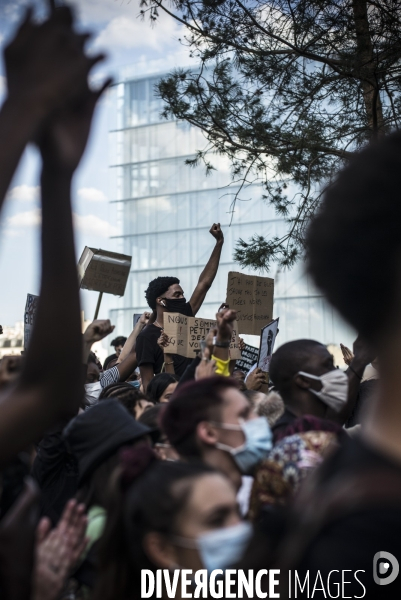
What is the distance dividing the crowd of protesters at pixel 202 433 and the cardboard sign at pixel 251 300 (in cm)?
349

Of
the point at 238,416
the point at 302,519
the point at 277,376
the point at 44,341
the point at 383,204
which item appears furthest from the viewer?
the point at 277,376

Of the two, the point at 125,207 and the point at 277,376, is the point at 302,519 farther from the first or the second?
the point at 125,207

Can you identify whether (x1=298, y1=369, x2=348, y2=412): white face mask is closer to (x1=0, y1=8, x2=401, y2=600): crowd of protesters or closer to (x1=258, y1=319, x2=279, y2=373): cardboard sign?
(x1=0, y1=8, x2=401, y2=600): crowd of protesters

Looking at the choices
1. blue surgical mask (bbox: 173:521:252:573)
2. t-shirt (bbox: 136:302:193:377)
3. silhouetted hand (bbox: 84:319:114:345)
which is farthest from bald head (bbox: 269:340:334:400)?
t-shirt (bbox: 136:302:193:377)

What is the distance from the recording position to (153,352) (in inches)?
253

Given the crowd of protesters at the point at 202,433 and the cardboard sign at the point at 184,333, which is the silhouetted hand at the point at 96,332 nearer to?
the crowd of protesters at the point at 202,433

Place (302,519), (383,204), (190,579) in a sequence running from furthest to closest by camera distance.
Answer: (190,579) → (383,204) → (302,519)

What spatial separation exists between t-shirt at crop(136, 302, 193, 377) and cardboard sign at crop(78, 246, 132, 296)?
126cm

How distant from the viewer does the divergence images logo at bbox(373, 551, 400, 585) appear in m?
0.93

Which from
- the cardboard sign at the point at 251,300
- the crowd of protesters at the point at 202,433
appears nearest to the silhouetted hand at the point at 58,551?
the crowd of protesters at the point at 202,433

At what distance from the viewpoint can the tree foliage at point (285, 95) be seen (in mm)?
7715

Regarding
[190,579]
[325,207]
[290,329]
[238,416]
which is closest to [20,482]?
[238,416]

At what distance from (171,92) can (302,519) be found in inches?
295

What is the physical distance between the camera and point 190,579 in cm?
201
